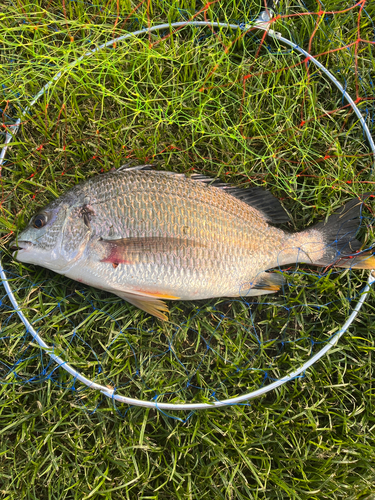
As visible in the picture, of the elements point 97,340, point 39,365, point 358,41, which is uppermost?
point 358,41

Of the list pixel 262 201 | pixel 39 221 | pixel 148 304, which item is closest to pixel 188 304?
pixel 148 304

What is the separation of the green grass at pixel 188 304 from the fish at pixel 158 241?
23cm

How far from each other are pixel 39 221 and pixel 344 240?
2.39m

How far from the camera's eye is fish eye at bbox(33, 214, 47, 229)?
242cm

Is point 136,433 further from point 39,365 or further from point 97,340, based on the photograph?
point 39,365

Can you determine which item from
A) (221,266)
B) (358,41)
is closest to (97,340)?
(221,266)

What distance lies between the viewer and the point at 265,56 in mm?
2738

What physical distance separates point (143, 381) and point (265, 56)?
2.88 metres

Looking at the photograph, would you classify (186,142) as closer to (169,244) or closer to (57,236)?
(169,244)

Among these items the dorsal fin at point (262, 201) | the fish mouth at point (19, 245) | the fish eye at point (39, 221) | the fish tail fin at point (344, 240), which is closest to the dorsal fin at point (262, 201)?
the dorsal fin at point (262, 201)

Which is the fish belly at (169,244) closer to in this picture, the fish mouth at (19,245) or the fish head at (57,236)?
the fish head at (57,236)

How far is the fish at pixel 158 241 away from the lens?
2.34 meters

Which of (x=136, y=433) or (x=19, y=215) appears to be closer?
(x=136, y=433)

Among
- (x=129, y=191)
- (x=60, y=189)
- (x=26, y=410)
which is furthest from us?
(x=60, y=189)
